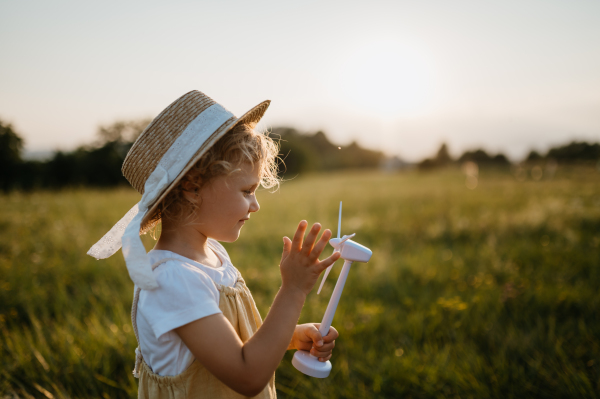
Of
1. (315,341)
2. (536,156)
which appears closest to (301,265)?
(315,341)

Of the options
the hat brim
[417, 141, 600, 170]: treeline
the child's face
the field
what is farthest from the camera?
[417, 141, 600, 170]: treeline

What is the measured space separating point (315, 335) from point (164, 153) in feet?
3.17

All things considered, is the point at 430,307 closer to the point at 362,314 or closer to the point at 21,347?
the point at 362,314

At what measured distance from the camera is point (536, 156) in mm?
38812

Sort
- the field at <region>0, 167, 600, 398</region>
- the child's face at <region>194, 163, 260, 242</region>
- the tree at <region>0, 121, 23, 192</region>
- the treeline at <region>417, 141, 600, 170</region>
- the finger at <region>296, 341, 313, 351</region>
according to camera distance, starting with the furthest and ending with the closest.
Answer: the treeline at <region>417, 141, 600, 170</region>
the tree at <region>0, 121, 23, 192</region>
the field at <region>0, 167, 600, 398</region>
the finger at <region>296, 341, 313, 351</region>
the child's face at <region>194, 163, 260, 242</region>

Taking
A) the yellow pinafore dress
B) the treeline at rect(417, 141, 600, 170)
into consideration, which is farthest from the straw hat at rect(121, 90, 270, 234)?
the treeline at rect(417, 141, 600, 170)

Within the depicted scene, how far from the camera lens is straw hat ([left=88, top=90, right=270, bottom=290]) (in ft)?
3.95

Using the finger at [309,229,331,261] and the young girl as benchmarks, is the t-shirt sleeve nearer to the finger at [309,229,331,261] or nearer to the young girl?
the young girl

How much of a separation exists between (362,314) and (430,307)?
0.75 meters

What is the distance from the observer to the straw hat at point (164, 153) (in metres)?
1.20

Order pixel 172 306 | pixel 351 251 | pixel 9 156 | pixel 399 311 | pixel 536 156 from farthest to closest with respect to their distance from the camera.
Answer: pixel 536 156 < pixel 9 156 < pixel 399 311 < pixel 351 251 < pixel 172 306

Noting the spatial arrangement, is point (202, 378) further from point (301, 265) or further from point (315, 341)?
point (301, 265)

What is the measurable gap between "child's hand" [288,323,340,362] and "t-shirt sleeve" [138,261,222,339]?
0.48 meters

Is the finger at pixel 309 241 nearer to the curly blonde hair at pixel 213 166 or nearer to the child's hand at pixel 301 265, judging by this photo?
the child's hand at pixel 301 265
